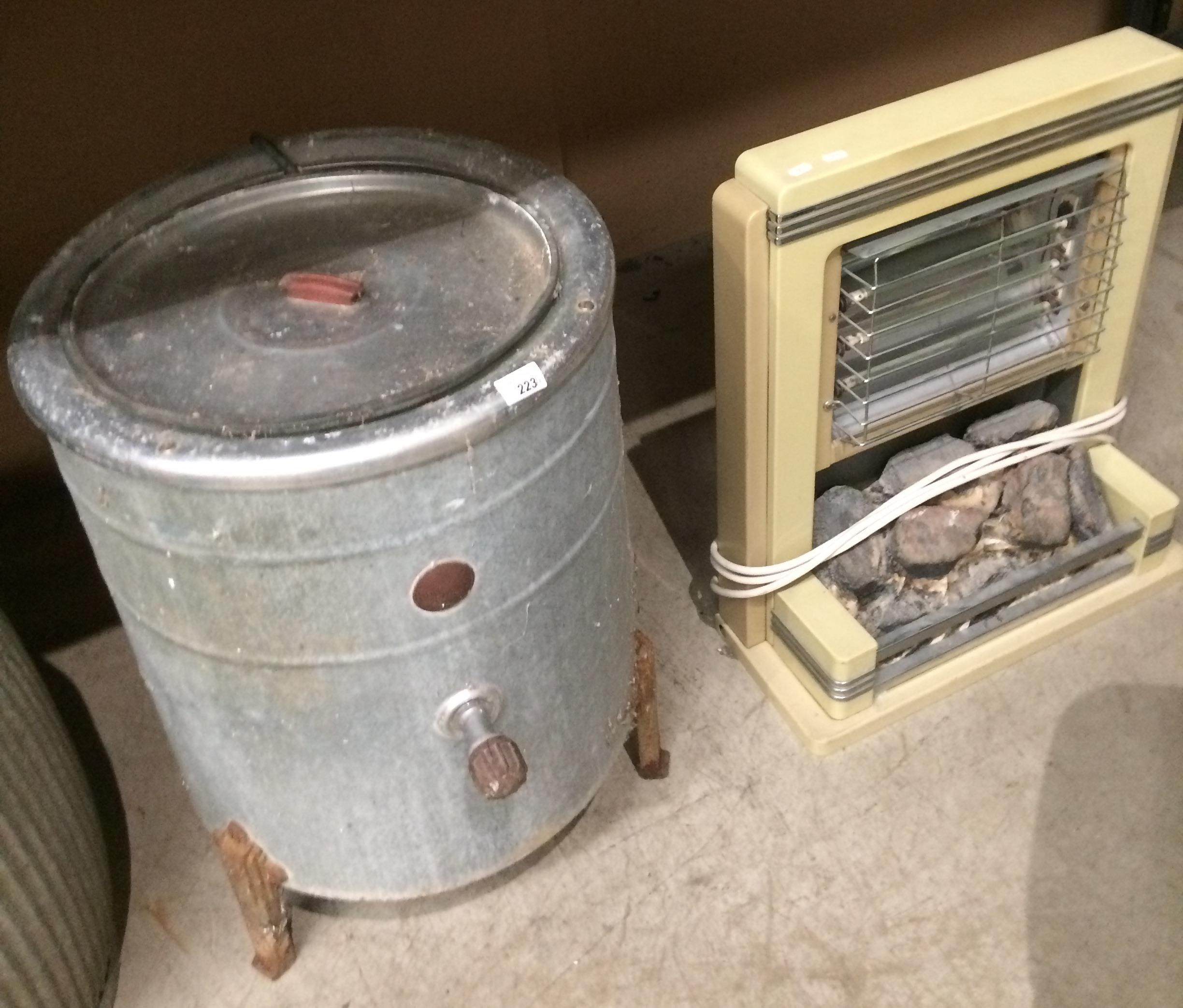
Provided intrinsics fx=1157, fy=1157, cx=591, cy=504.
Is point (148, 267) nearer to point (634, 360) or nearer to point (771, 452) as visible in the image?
point (771, 452)

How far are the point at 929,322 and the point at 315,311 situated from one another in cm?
62

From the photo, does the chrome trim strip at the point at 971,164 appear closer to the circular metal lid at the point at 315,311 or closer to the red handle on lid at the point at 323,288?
the circular metal lid at the point at 315,311

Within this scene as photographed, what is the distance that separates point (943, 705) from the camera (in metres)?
1.27

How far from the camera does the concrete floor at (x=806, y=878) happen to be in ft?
3.48

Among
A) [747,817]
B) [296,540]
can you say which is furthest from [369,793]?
[747,817]

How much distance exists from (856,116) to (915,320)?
209 millimetres

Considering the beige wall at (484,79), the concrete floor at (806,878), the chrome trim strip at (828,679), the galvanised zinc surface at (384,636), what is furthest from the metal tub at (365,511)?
the beige wall at (484,79)

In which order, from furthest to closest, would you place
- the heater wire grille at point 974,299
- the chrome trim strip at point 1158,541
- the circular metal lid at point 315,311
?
the chrome trim strip at point 1158,541 → the heater wire grille at point 974,299 → the circular metal lid at point 315,311

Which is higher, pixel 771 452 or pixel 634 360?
pixel 771 452

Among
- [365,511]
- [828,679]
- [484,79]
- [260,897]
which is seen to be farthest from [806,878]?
[484,79]

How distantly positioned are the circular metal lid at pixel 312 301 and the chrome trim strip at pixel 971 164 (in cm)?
23

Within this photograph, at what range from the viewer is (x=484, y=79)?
162 cm

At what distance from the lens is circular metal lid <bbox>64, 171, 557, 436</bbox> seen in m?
0.79

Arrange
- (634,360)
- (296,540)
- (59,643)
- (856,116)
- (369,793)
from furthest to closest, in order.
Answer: (634,360)
(59,643)
(856,116)
(369,793)
(296,540)
